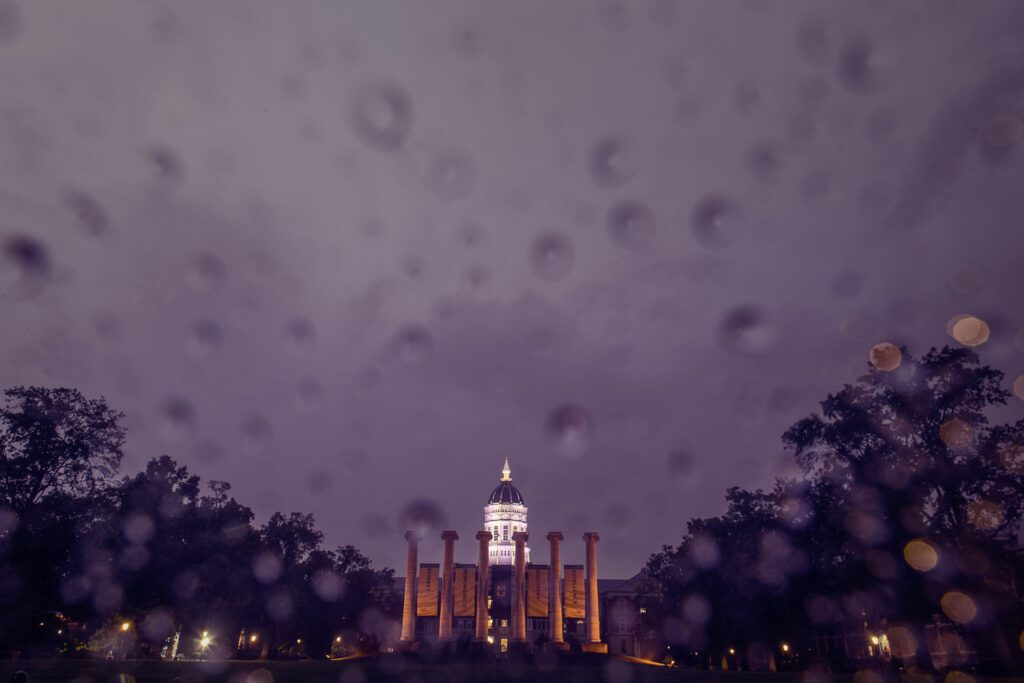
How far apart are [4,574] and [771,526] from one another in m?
47.1

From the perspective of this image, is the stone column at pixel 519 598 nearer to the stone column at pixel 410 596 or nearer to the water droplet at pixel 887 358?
the stone column at pixel 410 596

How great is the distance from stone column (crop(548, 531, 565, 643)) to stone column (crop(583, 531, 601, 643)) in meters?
4.66

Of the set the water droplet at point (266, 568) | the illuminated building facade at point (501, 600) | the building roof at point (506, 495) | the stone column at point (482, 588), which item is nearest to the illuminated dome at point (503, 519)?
the building roof at point (506, 495)

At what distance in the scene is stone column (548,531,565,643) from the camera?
111m

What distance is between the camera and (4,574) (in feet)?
113

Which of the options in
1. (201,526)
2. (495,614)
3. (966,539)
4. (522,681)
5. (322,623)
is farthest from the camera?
(495,614)

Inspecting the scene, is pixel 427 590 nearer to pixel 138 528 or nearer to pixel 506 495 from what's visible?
pixel 506 495

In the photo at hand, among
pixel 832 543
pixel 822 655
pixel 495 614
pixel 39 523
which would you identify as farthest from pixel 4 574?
pixel 495 614

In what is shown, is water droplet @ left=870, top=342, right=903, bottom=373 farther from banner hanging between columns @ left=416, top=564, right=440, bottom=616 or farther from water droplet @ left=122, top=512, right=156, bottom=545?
banner hanging between columns @ left=416, top=564, right=440, bottom=616

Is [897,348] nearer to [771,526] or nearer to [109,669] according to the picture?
[771,526]

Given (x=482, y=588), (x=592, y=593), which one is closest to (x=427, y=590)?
(x=482, y=588)

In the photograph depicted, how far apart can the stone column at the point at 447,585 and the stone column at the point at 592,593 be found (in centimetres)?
2215

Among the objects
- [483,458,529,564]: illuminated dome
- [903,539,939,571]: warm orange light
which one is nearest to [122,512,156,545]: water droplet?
[903,539,939,571]: warm orange light

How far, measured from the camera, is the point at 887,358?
→ 3578cm
